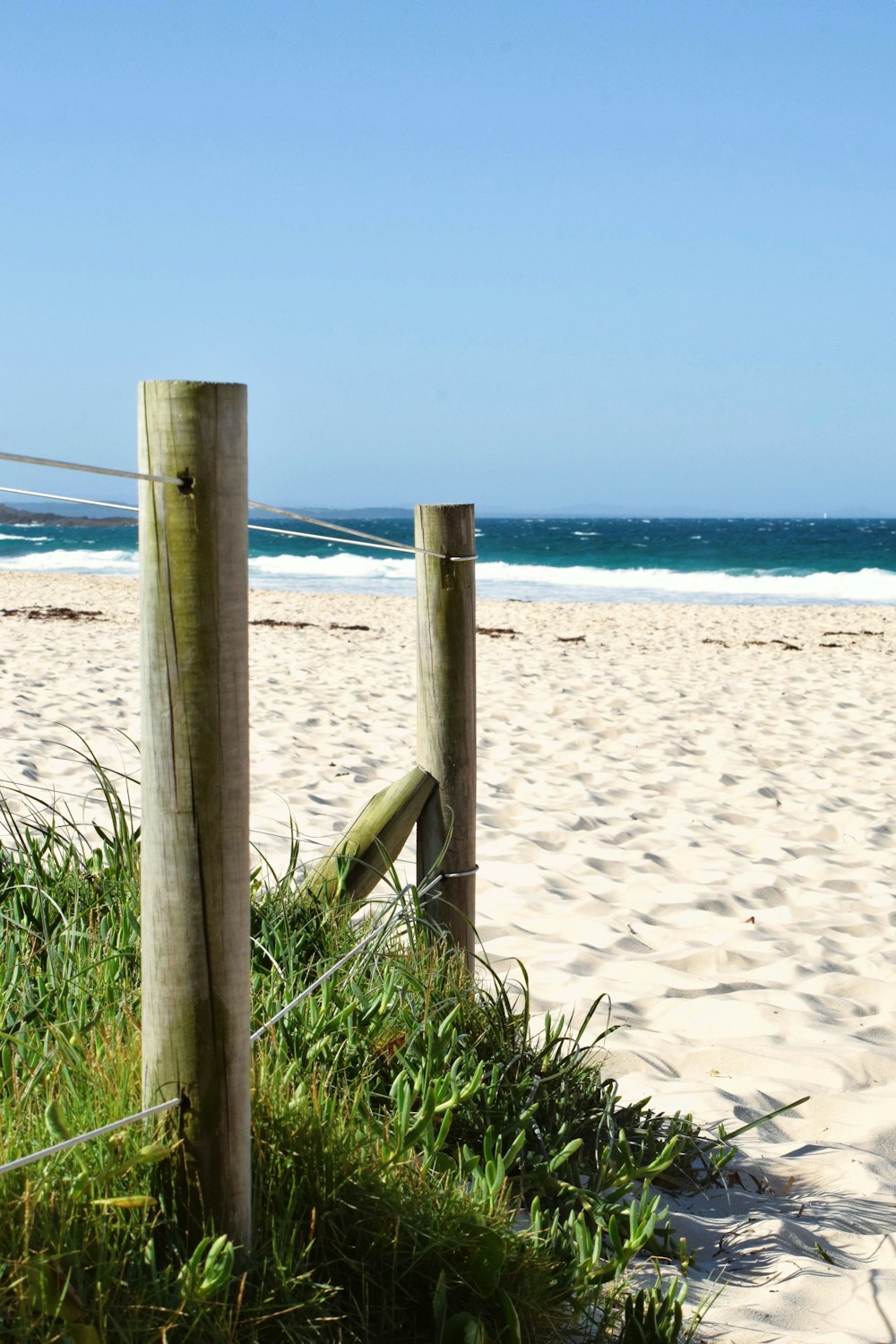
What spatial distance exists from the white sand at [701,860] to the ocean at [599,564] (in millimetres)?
8522

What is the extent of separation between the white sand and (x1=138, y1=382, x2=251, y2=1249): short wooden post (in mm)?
928

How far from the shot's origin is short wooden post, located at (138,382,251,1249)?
4.84 ft

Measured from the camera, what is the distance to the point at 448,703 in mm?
2850

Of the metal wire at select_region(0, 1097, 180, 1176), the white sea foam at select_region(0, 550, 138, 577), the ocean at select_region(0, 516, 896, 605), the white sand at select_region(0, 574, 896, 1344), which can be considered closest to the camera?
the metal wire at select_region(0, 1097, 180, 1176)

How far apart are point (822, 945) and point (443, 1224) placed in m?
2.56

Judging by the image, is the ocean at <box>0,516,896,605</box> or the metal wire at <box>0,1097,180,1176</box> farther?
the ocean at <box>0,516,896,605</box>

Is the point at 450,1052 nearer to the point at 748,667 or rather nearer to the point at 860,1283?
the point at 860,1283

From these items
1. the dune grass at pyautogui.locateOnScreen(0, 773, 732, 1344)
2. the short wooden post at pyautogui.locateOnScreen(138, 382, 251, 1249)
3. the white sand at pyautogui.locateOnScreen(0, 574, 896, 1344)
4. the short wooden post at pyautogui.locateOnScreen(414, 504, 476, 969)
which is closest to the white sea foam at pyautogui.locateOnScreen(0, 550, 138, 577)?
the white sand at pyautogui.locateOnScreen(0, 574, 896, 1344)

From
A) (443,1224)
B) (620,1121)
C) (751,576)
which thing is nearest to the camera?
(443,1224)

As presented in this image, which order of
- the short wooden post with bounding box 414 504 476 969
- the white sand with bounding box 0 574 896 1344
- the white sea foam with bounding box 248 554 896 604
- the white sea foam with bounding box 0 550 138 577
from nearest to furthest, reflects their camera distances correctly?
the white sand with bounding box 0 574 896 1344
the short wooden post with bounding box 414 504 476 969
the white sea foam with bounding box 248 554 896 604
the white sea foam with bounding box 0 550 138 577

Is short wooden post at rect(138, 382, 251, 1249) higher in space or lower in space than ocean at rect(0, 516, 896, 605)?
higher

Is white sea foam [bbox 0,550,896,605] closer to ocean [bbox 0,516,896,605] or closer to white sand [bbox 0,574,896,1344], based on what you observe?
ocean [bbox 0,516,896,605]

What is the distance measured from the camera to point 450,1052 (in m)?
2.34

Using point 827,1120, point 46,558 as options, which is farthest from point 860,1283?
point 46,558
